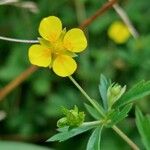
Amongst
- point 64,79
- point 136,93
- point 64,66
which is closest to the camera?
point 64,66

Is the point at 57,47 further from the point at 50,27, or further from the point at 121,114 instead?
the point at 121,114

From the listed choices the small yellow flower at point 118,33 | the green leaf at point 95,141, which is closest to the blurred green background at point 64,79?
the small yellow flower at point 118,33

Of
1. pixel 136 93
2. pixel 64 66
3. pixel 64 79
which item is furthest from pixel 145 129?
pixel 64 79

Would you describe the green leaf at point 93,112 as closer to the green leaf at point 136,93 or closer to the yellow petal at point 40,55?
the green leaf at point 136,93

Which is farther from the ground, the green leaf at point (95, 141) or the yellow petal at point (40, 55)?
the yellow petal at point (40, 55)

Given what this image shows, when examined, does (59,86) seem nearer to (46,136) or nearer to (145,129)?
(46,136)

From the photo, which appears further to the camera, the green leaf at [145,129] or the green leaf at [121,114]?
the green leaf at [145,129]

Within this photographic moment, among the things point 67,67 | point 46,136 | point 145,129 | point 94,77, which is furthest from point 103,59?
point 67,67

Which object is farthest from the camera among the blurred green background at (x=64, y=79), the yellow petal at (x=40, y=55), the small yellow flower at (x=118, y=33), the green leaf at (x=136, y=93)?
the small yellow flower at (x=118, y=33)
